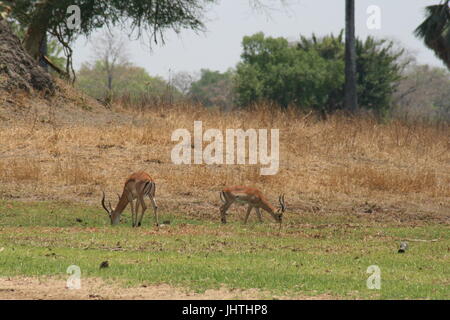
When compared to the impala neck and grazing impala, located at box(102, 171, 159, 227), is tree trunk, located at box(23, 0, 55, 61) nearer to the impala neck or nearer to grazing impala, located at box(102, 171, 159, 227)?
the impala neck

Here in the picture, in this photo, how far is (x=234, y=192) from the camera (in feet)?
60.8

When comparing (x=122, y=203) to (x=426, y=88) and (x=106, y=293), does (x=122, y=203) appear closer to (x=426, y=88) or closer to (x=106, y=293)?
(x=106, y=293)

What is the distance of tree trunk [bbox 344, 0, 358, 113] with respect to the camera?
37.8 meters

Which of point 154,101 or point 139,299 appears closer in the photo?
point 139,299

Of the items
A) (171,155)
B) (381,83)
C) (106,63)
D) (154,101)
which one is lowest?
(171,155)

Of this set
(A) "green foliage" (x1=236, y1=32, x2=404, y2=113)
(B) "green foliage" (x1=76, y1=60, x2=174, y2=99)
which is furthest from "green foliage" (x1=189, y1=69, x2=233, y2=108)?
(A) "green foliage" (x1=236, y1=32, x2=404, y2=113)

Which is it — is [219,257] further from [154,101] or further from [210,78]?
[210,78]

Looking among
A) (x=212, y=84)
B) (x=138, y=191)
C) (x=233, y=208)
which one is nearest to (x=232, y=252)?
(x=138, y=191)

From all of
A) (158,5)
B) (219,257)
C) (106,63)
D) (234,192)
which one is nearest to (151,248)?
(219,257)

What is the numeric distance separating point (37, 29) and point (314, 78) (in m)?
27.6

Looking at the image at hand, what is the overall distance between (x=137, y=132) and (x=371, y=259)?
14227 mm

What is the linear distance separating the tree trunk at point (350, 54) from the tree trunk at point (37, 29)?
1286 centimetres

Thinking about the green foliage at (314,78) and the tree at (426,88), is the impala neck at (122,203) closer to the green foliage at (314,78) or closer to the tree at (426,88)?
the green foliage at (314,78)

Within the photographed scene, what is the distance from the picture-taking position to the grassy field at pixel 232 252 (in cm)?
1102
